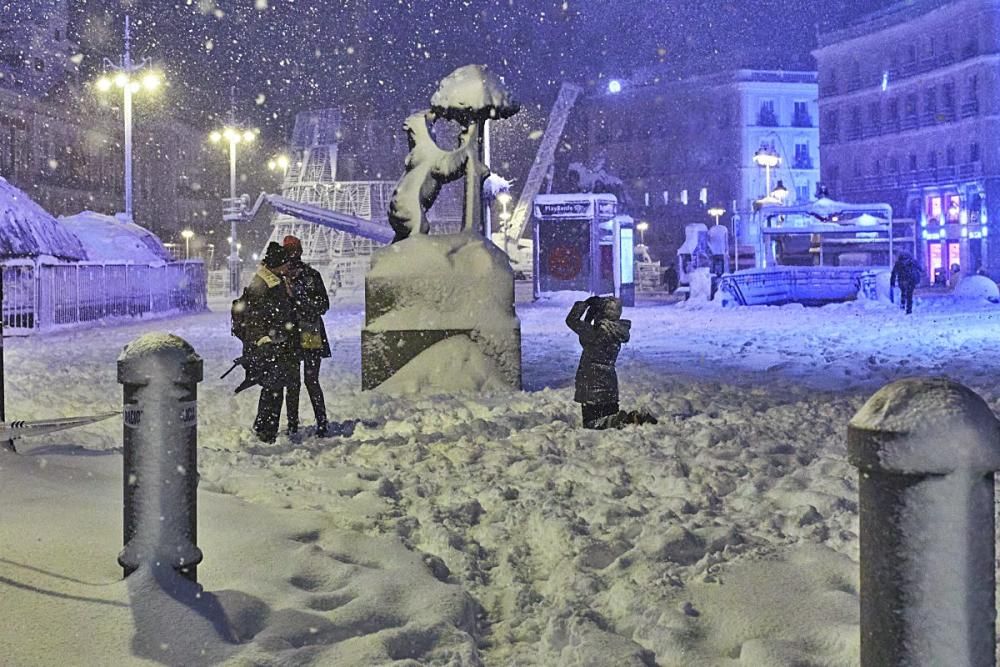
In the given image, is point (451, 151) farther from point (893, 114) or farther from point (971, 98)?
point (893, 114)

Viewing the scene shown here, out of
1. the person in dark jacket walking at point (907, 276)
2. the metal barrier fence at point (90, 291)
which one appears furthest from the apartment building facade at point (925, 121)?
the metal barrier fence at point (90, 291)

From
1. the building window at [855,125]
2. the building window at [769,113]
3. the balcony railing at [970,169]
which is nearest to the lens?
the balcony railing at [970,169]

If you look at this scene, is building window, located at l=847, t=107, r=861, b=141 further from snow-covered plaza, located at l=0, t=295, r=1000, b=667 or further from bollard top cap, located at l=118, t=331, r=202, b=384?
bollard top cap, located at l=118, t=331, r=202, b=384

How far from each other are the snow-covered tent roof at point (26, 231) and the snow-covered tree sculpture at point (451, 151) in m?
16.0

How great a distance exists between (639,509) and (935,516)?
10.3ft

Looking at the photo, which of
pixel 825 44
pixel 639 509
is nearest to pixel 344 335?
pixel 639 509

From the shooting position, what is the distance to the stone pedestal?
1045cm

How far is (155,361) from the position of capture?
3791 mm

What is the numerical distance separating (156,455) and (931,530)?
258 centimetres

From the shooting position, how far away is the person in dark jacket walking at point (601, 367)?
313 inches

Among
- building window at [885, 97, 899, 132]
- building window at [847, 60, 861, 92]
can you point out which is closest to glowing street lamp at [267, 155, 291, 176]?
building window at [847, 60, 861, 92]

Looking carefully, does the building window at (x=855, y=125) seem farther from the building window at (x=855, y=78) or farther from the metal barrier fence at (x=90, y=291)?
the metal barrier fence at (x=90, y=291)

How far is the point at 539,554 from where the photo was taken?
485 centimetres

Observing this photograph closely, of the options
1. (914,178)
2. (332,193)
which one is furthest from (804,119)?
(332,193)
